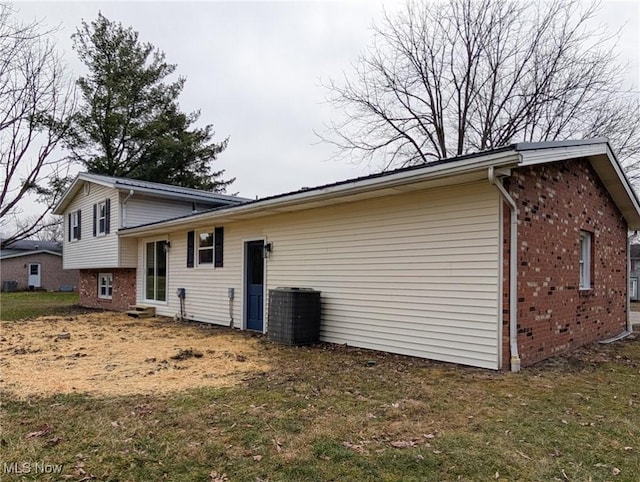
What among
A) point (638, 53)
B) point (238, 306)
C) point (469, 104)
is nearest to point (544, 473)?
point (238, 306)

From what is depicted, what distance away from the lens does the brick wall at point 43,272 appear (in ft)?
94.9

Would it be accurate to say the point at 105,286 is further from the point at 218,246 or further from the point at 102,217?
the point at 218,246

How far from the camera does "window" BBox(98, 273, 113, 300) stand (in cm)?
1647

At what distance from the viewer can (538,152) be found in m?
5.54

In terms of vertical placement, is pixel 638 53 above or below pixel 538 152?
above

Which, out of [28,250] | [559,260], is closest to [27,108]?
[559,260]

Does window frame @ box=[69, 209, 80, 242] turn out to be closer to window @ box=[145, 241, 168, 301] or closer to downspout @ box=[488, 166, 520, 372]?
window @ box=[145, 241, 168, 301]

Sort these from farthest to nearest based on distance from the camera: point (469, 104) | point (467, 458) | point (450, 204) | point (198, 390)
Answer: point (469, 104)
point (450, 204)
point (198, 390)
point (467, 458)

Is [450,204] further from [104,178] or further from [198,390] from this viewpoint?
[104,178]

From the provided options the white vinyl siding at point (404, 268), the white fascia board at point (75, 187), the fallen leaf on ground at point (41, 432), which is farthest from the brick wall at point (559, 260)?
the white fascia board at point (75, 187)

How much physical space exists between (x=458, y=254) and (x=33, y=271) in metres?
31.9

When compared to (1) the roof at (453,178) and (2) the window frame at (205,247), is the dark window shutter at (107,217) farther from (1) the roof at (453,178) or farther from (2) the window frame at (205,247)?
(1) the roof at (453,178)

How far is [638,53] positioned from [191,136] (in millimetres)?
21378

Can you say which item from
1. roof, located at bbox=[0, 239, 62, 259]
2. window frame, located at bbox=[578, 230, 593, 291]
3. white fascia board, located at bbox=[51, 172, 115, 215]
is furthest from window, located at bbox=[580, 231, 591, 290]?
roof, located at bbox=[0, 239, 62, 259]
